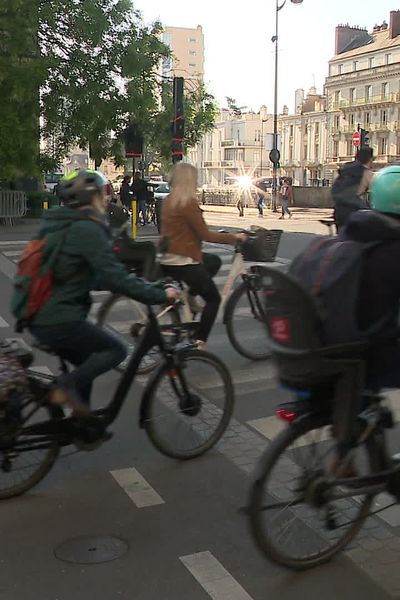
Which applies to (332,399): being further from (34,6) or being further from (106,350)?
(34,6)

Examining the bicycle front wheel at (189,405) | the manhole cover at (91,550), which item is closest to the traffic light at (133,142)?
the bicycle front wheel at (189,405)

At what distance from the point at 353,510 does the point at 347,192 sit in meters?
5.70

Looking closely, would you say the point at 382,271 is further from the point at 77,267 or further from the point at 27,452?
the point at 27,452

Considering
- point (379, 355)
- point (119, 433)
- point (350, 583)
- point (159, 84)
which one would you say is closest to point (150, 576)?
point (350, 583)

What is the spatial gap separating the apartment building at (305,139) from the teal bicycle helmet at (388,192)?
291ft

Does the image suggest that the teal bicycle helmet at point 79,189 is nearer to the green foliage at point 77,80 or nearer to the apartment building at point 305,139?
the green foliage at point 77,80

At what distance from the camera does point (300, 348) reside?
292 cm

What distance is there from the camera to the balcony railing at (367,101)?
8169 centimetres

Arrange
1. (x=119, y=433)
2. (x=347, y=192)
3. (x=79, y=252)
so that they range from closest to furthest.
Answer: (x=79, y=252), (x=119, y=433), (x=347, y=192)

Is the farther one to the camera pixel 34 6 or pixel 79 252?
pixel 34 6

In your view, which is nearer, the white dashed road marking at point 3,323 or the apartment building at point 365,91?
the white dashed road marking at point 3,323

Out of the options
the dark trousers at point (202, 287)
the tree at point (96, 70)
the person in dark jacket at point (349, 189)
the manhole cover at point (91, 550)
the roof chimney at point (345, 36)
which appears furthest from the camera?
the roof chimney at point (345, 36)

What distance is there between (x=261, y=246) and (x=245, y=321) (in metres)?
0.72

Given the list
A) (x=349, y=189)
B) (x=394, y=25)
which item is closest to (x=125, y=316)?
(x=349, y=189)
